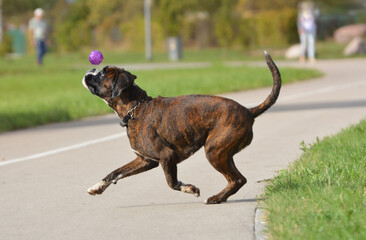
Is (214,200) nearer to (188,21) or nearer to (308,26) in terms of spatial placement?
(308,26)

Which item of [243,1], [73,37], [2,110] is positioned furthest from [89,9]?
[2,110]

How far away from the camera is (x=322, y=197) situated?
6.39 m

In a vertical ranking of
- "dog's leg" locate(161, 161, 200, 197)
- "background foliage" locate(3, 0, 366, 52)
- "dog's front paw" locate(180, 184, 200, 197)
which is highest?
"dog's leg" locate(161, 161, 200, 197)

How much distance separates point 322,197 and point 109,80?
6.14 ft

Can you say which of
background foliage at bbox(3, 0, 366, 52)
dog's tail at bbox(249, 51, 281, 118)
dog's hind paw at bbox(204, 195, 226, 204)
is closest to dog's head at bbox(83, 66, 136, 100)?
dog's tail at bbox(249, 51, 281, 118)

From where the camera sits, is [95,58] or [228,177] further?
[228,177]

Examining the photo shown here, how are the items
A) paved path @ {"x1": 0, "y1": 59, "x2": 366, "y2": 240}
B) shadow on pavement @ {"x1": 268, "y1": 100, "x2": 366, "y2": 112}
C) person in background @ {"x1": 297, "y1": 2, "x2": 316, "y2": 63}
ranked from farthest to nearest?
person in background @ {"x1": 297, "y1": 2, "x2": 316, "y2": 63}
shadow on pavement @ {"x1": 268, "y1": 100, "x2": 366, "y2": 112}
paved path @ {"x1": 0, "y1": 59, "x2": 366, "y2": 240}

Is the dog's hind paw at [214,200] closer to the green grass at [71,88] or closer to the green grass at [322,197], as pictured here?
the green grass at [322,197]

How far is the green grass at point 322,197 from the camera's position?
18.2ft

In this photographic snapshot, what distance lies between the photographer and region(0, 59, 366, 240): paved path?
6.34 metres

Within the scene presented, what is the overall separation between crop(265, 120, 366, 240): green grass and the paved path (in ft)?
0.90

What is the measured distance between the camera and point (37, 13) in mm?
30641

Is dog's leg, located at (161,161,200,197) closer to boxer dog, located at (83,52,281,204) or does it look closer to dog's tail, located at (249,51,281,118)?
boxer dog, located at (83,52,281,204)

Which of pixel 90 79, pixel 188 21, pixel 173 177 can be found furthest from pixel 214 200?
pixel 188 21
